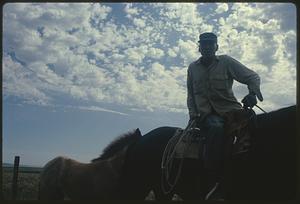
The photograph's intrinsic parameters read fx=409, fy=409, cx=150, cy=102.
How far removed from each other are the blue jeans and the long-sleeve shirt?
A: 219 millimetres

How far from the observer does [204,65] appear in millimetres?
3971

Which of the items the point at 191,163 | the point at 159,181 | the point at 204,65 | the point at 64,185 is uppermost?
the point at 204,65

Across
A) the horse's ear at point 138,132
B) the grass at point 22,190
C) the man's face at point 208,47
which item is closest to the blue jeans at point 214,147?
the man's face at point 208,47

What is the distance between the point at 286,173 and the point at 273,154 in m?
0.18

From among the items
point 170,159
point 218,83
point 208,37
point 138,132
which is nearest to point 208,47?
point 208,37

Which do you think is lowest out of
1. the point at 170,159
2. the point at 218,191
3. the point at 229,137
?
the point at 218,191

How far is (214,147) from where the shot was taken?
11.4 feet

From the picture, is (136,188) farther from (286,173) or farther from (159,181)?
Answer: (286,173)

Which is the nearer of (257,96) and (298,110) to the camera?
(298,110)

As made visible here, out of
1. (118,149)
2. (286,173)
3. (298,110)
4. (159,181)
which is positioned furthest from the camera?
(118,149)

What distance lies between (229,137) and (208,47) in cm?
90

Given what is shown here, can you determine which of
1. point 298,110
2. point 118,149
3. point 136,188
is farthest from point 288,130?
point 118,149

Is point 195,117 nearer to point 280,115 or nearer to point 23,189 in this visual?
point 280,115

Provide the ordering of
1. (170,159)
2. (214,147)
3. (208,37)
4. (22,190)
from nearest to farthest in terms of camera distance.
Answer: (214,147) < (208,37) < (170,159) < (22,190)
